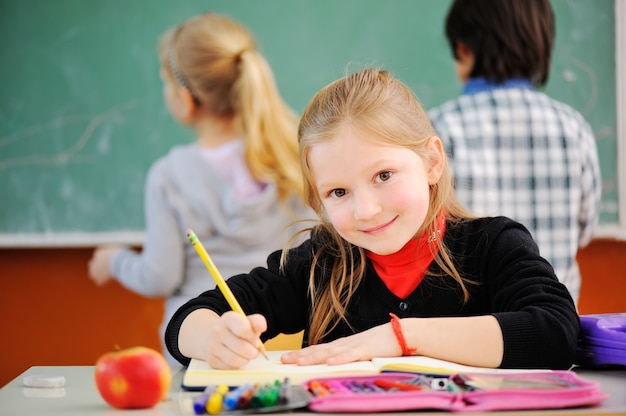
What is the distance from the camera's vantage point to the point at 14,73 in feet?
9.99

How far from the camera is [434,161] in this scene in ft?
4.46

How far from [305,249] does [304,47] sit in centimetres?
171

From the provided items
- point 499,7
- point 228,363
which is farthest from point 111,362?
point 499,7

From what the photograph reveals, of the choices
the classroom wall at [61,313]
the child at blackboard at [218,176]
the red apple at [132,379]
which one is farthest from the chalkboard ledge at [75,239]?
the red apple at [132,379]

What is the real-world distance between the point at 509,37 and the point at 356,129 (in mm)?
1202

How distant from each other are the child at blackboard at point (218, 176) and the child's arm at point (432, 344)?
1452mm

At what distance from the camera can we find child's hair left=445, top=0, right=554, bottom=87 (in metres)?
2.30

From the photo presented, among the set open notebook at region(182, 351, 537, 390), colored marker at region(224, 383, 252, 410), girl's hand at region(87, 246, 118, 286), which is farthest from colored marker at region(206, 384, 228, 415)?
girl's hand at region(87, 246, 118, 286)

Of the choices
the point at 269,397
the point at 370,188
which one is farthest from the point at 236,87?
the point at 269,397

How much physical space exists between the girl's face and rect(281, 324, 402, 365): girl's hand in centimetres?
15

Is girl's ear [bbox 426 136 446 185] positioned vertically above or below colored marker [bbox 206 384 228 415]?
above

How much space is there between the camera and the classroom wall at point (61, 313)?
3.15 metres

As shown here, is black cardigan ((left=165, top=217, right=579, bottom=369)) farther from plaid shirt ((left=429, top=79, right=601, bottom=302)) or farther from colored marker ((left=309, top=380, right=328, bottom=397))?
plaid shirt ((left=429, top=79, right=601, bottom=302))

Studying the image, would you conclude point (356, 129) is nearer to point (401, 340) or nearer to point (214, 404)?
point (401, 340)
